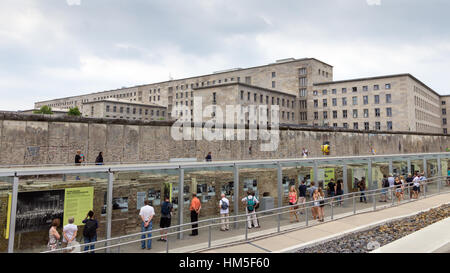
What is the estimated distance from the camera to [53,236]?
7203mm

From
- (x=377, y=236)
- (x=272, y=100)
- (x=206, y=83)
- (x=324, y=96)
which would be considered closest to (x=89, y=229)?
(x=377, y=236)

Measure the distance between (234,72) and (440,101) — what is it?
211 ft

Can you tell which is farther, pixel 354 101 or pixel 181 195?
pixel 354 101

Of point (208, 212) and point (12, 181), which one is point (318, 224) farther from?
point (12, 181)

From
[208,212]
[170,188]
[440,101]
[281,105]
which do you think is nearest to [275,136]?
[208,212]

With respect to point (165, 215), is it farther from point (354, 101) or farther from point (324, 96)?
point (324, 96)

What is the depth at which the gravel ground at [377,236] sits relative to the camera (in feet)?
28.0

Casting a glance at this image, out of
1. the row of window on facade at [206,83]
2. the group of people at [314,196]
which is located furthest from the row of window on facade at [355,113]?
the group of people at [314,196]

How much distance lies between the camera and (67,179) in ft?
27.2

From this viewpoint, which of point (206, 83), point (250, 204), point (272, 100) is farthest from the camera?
point (206, 83)

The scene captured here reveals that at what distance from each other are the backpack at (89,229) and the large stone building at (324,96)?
5155cm

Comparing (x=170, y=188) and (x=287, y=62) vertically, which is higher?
(x=287, y=62)

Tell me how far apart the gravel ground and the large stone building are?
156ft

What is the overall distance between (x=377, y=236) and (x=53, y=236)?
32.1 feet
